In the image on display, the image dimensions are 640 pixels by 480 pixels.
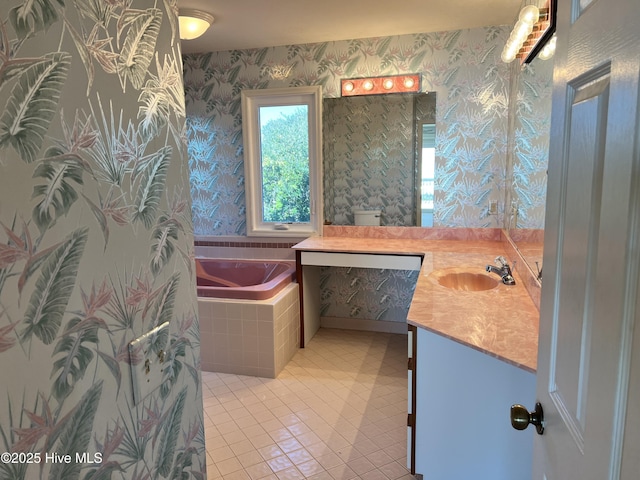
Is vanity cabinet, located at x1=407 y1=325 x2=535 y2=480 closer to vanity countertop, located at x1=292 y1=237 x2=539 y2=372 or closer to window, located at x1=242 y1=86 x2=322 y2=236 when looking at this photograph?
vanity countertop, located at x1=292 y1=237 x2=539 y2=372

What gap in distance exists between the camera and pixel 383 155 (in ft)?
12.0

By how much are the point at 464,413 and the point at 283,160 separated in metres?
2.74

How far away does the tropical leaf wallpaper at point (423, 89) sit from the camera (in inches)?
133

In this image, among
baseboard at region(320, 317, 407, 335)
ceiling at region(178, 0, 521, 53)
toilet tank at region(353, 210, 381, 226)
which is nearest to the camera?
ceiling at region(178, 0, 521, 53)

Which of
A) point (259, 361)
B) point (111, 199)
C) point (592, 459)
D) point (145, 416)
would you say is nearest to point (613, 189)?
point (592, 459)

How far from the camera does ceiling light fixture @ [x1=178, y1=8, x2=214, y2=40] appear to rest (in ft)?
9.12

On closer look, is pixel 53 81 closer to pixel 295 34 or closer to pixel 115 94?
pixel 115 94

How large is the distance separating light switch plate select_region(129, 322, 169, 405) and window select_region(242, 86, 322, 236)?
115 inches

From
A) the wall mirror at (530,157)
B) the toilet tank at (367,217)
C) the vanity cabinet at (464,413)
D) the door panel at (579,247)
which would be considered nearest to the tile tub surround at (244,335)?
the toilet tank at (367,217)

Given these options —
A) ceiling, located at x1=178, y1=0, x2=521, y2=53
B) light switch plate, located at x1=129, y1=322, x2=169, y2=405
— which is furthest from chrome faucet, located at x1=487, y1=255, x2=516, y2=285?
light switch plate, located at x1=129, y1=322, x2=169, y2=405

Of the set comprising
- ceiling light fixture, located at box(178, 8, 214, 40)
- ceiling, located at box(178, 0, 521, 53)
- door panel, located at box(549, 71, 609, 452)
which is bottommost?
door panel, located at box(549, 71, 609, 452)

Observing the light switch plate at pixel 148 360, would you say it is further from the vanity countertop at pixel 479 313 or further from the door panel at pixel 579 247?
the vanity countertop at pixel 479 313

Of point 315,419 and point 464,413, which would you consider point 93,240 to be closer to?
point 464,413

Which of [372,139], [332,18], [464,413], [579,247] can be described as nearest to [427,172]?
[372,139]
